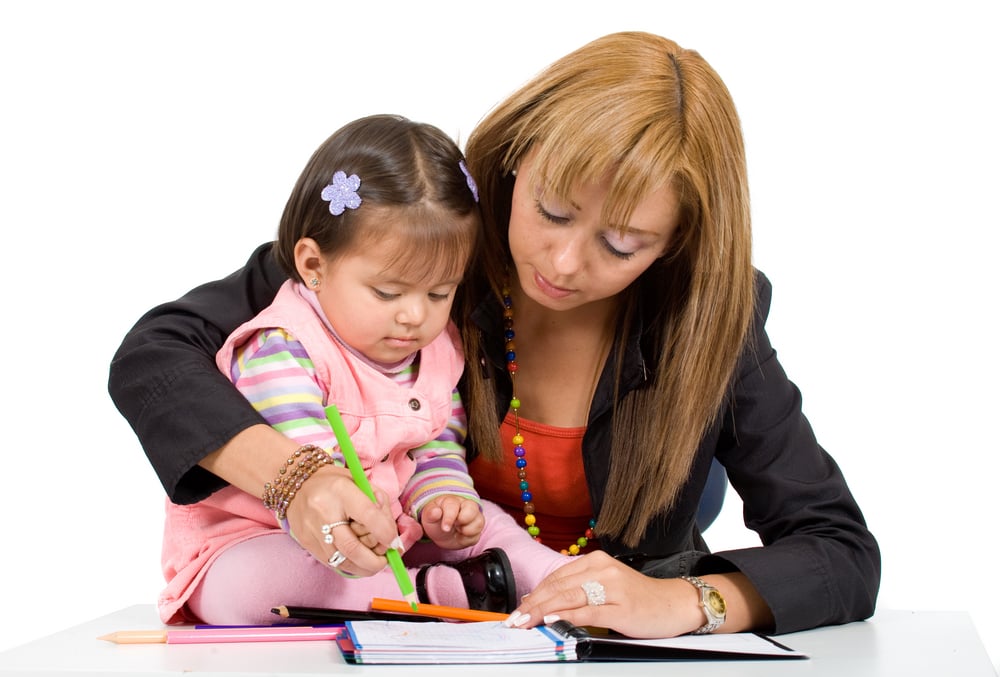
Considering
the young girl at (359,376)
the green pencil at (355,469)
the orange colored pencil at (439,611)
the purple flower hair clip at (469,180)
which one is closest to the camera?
the green pencil at (355,469)

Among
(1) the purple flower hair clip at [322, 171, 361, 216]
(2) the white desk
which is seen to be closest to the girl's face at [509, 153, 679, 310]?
(1) the purple flower hair clip at [322, 171, 361, 216]

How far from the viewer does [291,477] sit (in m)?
1.51

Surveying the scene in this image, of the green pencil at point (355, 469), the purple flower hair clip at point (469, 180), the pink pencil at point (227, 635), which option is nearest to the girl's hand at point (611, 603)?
the green pencil at point (355, 469)

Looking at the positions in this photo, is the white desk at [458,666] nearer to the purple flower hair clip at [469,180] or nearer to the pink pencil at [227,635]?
the pink pencil at [227,635]

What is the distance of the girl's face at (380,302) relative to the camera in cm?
178

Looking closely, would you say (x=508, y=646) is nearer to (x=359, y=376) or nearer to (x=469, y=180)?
(x=359, y=376)

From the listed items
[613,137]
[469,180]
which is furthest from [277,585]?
[613,137]

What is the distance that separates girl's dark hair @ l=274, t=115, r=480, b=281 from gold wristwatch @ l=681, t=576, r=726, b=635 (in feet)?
2.03

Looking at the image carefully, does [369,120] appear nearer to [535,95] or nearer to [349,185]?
[349,185]

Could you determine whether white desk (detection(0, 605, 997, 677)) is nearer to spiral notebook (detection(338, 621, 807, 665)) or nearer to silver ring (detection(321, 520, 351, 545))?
spiral notebook (detection(338, 621, 807, 665))

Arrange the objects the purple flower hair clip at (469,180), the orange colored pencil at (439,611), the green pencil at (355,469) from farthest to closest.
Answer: the purple flower hair clip at (469,180) → the orange colored pencil at (439,611) → the green pencil at (355,469)

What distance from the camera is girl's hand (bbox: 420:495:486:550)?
1.80 m

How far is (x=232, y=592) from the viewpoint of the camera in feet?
5.55

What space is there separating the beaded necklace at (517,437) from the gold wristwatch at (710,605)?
0.42 metres
